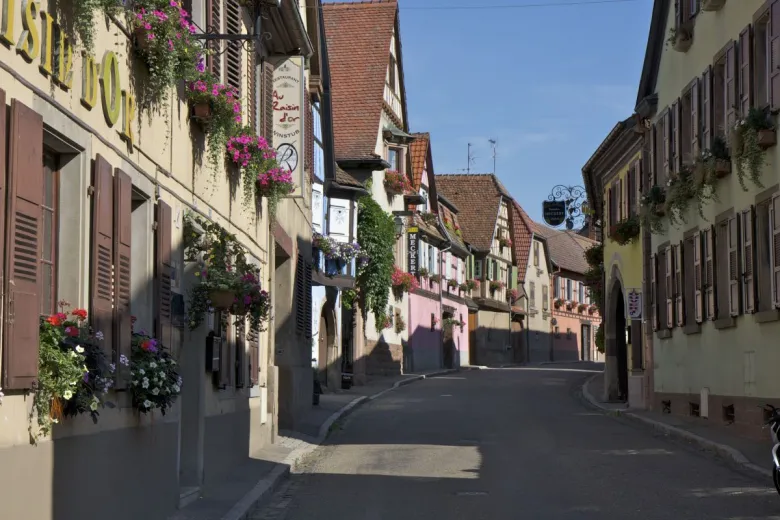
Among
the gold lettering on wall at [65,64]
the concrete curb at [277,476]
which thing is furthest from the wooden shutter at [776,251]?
the gold lettering on wall at [65,64]

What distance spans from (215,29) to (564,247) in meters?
72.1

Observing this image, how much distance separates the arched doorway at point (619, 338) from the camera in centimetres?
3331

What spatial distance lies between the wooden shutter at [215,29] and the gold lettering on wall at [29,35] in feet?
19.4

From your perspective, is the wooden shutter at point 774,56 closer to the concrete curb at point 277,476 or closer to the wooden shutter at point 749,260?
the wooden shutter at point 749,260

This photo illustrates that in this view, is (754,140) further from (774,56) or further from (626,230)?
(626,230)

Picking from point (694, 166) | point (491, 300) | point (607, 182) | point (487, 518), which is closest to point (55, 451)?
point (487, 518)

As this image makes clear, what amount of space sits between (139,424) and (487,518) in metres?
3.57

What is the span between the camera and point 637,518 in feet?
38.7

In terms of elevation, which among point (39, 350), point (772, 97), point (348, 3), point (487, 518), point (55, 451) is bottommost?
point (487, 518)

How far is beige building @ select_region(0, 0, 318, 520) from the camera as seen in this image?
702 cm

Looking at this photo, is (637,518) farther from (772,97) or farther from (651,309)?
(651,309)

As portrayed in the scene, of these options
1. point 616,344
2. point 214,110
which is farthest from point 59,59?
point 616,344

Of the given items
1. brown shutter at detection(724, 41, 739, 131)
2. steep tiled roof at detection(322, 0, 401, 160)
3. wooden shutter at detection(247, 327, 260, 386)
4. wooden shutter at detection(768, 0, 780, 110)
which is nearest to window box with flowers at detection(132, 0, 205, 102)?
wooden shutter at detection(247, 327, 260, 386)

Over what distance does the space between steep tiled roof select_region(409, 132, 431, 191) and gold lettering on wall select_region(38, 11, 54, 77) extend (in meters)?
42.4
